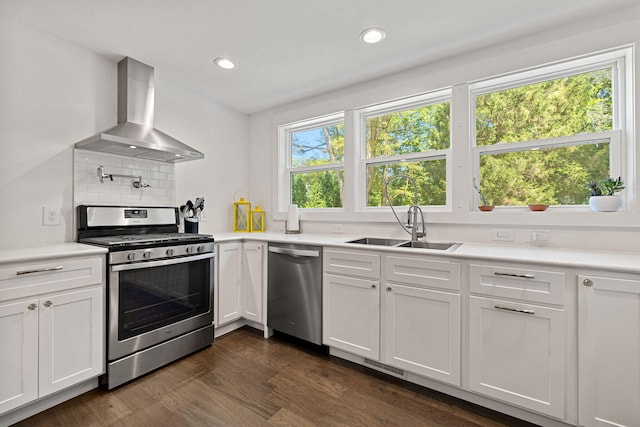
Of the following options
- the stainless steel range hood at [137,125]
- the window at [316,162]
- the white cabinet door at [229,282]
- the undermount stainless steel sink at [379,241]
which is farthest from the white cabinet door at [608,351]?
the stainless steel range hood at [137,125]

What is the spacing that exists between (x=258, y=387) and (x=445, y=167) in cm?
231

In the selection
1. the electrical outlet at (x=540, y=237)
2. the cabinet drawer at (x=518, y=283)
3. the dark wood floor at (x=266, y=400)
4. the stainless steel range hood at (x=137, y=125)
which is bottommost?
the dark wood floor at (x=266, y=400)

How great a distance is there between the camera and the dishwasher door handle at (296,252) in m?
2.35

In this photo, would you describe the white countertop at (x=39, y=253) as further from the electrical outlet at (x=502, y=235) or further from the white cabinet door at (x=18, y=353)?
the electrical outlet at (x=502, y=235)

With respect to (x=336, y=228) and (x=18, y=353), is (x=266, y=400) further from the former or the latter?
(x=336, y=228)

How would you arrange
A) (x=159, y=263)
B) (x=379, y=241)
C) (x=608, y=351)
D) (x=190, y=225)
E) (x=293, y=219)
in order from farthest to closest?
(x=293, y=219), (x=190, y=225), (x=379, y=241), (x=159, y=263), (x=608, y=351)

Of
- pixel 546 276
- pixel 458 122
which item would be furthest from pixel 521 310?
pixel 458 122

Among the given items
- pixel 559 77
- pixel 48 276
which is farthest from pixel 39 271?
pixel 559 77

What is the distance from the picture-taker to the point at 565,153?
2.08 metres

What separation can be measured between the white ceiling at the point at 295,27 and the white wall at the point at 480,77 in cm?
8

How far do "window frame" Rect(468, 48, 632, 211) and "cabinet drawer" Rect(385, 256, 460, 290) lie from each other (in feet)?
2.73

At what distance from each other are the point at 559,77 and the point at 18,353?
12.8 feet

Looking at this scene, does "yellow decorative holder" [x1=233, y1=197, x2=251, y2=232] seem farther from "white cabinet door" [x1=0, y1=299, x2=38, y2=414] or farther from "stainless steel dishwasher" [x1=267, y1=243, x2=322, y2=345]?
"white cabinet door" [x1=0, y1=299, x2=38, y2=414]

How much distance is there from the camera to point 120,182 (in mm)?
2498
